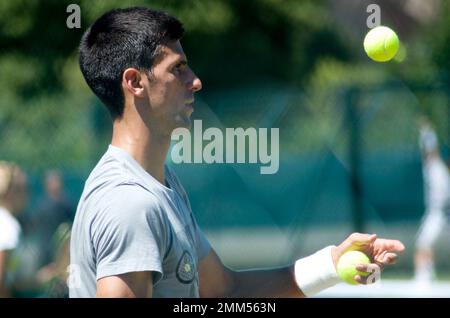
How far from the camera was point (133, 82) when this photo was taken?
9.36 ft

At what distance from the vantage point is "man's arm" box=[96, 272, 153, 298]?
249 cm

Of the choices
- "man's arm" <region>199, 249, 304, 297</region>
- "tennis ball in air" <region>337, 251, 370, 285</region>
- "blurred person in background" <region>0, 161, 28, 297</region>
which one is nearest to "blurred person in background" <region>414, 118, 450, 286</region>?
"blurred person in background" <region>0, 161, 28, 297</region>

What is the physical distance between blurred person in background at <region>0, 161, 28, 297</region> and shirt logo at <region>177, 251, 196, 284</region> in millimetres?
2604

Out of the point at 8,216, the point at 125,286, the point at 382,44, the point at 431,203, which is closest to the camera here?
the point at 125,286

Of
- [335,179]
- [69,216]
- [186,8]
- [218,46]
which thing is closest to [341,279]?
[69,216]

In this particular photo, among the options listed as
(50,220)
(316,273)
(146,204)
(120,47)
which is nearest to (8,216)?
(50,220)

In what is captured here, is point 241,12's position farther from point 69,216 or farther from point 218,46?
point 69,216

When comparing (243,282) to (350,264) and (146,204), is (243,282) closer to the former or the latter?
(350,264)

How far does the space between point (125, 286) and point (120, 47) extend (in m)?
0.73

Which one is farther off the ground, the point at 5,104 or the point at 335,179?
the point at 5,104

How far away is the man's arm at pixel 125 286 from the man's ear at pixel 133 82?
0.57m

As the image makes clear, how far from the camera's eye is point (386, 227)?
8.53 m

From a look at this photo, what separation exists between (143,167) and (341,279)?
775mm

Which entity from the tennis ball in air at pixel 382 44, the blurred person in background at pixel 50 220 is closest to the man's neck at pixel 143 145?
the tennis ball in air at pixel 382 44
